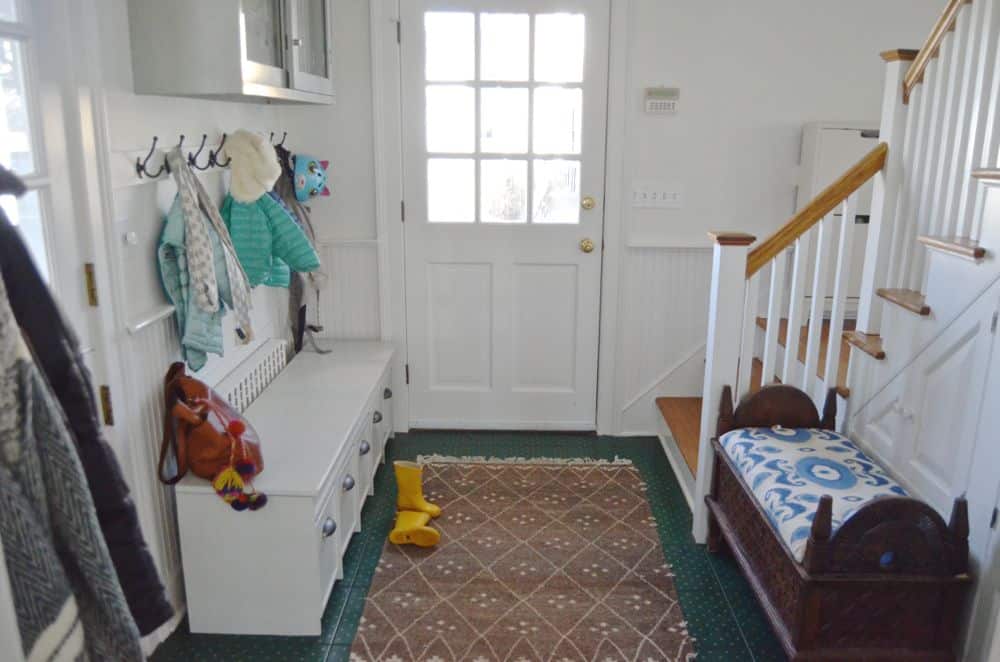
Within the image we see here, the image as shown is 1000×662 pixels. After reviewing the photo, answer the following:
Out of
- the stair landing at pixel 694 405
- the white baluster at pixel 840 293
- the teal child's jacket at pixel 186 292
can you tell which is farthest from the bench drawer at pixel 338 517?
the white baluster at pixel 840 293

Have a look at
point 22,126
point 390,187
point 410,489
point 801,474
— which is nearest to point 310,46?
point 390,187

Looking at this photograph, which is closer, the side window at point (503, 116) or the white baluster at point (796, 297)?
the white baluster at point (796, 297)

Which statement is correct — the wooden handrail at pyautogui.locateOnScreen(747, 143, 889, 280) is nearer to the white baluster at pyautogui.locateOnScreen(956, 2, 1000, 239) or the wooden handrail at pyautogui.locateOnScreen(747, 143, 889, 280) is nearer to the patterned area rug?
the white baluster at pyautogui.locateOnScreen(956, 2, 1000, 239)

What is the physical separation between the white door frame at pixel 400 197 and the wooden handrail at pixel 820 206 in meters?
0.98

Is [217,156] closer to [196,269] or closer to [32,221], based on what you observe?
[196,269]

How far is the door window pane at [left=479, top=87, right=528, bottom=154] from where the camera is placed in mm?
3506

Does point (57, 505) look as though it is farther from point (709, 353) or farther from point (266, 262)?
point (709, 353)

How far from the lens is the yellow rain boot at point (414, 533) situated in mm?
2789

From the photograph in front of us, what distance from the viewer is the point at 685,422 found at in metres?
3.50

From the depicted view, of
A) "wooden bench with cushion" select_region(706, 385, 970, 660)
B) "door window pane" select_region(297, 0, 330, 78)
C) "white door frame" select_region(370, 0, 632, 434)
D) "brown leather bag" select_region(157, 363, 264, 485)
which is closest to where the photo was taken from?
"wooden bench with cushion" select_region(706, 385, 970, 660)

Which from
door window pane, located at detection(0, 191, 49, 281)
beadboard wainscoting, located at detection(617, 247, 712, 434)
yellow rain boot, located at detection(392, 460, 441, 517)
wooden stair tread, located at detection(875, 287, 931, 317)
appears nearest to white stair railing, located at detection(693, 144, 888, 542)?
wooden stair tread, located at detection(875, 287, 931, 317)

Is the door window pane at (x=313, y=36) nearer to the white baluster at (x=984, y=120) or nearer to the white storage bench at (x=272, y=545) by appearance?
the white storage bench at (x=272, y=545)

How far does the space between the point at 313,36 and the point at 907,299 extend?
2.18m

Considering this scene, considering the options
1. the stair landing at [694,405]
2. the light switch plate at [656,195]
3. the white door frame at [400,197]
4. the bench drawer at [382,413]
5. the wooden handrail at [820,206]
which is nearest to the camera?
the wooden handrail at [820,206]
